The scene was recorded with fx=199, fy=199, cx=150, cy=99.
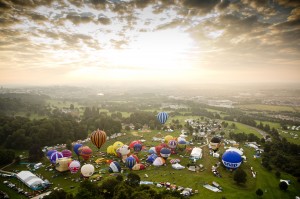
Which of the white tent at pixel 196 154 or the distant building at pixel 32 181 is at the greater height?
the distant building at pixel 32 181

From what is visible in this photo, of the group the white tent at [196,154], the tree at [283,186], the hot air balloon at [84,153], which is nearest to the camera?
the tree at [283,186]

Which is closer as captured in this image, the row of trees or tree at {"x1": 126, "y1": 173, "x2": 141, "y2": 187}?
the row of trees

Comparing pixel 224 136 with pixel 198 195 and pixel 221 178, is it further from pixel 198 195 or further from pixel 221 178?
pixel 198 195

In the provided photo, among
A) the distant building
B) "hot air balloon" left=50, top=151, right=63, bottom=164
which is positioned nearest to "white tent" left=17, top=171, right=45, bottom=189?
the distant building

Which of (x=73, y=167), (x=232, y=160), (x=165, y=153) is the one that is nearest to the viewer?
(x=73, y=167)

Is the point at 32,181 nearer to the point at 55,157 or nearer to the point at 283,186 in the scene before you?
the point at 55,157

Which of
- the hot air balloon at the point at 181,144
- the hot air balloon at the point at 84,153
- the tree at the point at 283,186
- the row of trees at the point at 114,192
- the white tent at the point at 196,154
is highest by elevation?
the row of trees at the point at 114,192

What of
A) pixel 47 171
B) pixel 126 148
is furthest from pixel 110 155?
pixel 47 171

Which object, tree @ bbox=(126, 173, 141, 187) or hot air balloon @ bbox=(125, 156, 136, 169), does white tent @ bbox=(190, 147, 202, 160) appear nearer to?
hot air balloon @ bbox=(125, 156, 136, 169)

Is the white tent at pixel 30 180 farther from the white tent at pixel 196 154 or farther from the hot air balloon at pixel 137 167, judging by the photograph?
the white tent at pixel 196 154

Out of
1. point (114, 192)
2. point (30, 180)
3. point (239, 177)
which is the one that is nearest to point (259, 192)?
point (239, 177)

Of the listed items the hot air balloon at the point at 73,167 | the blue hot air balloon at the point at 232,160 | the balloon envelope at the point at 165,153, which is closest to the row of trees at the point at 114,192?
the hot air balloon at the point at 73,167

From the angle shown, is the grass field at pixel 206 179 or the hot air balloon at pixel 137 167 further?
the hot air balloon at pixel 137 167
